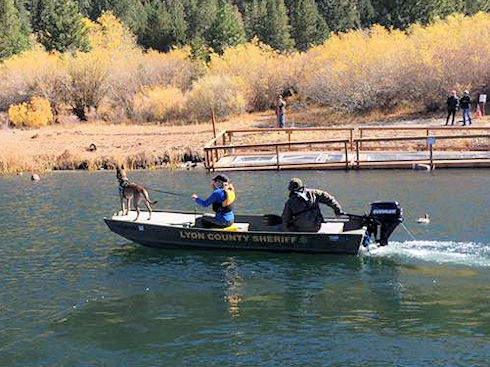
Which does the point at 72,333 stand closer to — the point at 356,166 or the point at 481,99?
the point at 356,166

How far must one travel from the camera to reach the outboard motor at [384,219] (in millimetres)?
16453

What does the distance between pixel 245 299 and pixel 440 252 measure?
5004mm

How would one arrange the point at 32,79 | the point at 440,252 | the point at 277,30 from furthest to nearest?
the point at 277,30 → the point at 32,79 → the point at 440,252

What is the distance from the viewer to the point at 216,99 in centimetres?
4466

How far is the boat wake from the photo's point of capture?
16062 millimetres

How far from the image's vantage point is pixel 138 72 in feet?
171

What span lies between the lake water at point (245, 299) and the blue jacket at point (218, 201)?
804 millimetres

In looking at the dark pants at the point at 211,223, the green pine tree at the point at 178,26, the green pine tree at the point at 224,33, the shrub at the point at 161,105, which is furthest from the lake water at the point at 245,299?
the green pine tree at the point at 178,26

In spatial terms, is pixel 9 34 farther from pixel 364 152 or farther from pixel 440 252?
pixel 440 252

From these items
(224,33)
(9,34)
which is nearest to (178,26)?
(224,33)

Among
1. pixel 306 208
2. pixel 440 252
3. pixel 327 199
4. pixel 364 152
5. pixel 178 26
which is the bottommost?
pixel 440 252

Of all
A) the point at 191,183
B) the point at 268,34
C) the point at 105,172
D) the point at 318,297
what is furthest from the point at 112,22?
the point at 318,297

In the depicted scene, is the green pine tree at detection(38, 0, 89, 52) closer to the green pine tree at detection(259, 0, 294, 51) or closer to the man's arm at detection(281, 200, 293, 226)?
the green pine tree at detection(259, 0, 294, 51)

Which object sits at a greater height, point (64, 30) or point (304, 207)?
point (64, 30)
